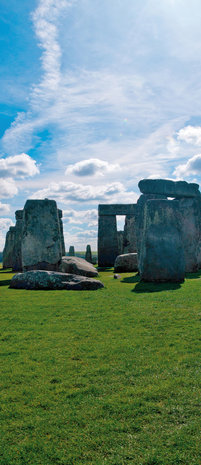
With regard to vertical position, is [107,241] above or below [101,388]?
above

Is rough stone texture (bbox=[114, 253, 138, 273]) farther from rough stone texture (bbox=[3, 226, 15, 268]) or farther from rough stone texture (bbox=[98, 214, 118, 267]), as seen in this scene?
rough stone texture (bbox=[3, 226, 15, 268])

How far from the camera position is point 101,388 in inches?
97.4

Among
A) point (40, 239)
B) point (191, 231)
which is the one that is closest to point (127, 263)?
point (191, 231)

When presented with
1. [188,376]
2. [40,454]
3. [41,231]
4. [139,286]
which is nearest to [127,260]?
[41,231]

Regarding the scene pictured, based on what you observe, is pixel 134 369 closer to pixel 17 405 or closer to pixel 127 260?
pixel 17 405

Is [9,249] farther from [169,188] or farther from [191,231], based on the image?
[191,231]

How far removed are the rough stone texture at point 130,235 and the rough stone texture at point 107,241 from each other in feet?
2.23

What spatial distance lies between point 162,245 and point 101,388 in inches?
228

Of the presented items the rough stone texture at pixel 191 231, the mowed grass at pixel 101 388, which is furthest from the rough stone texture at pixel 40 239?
the mowed grass at pixel 101 388

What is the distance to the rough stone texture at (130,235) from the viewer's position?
1836 centimetres

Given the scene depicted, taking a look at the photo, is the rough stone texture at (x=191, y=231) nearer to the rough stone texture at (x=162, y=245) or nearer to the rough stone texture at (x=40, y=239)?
the rough stone texture at (x=162, y=245)

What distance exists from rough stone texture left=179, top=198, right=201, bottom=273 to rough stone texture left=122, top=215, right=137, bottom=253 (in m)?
5.92

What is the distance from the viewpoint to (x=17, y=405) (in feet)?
7.50

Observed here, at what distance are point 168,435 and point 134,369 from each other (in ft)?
2.88
